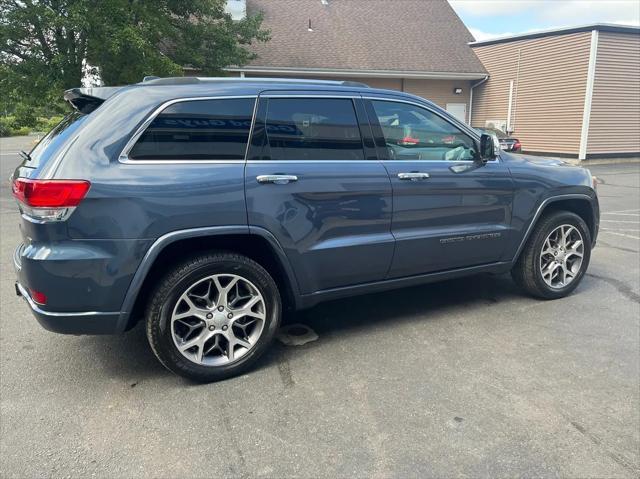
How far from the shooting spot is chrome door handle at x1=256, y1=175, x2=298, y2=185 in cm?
329

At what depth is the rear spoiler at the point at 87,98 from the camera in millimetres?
3217

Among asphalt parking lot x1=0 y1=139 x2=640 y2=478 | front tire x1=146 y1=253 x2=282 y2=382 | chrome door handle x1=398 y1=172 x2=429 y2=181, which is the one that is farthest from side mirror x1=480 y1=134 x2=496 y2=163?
front tire x1=146 y1=253 x2=282 y2=382

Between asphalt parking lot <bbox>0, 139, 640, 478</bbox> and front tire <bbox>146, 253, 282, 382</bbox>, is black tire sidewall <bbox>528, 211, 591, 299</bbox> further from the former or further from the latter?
front tire <bbox>146, 253, 282, 382</bbox>

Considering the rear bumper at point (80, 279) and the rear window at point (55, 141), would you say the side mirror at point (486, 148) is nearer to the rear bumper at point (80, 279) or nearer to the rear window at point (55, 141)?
the rear bumper at point (80, 279)

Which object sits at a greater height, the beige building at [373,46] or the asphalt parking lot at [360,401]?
the beige building at [373,46]

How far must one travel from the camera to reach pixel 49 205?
2.87m

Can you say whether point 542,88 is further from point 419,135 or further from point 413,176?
point 413,176

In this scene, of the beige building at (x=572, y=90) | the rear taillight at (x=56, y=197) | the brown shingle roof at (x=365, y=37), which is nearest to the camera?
the rear taillight at (x=56, y=197)

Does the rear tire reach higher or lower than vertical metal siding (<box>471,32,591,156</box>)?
lower

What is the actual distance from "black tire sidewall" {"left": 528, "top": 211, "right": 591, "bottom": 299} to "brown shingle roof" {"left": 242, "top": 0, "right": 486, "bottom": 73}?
1486cm

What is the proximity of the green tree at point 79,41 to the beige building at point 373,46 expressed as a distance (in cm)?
629

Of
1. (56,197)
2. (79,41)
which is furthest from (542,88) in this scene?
(56,197)

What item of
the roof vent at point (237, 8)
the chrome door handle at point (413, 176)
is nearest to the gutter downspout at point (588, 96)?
the roof vent at point (237, 8)

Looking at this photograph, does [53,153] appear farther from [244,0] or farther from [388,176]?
[244,0]
